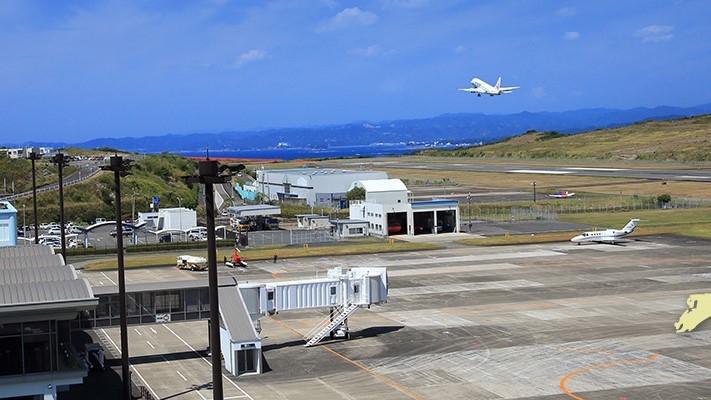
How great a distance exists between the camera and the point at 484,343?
193 feet

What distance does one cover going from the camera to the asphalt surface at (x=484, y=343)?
4866 cm

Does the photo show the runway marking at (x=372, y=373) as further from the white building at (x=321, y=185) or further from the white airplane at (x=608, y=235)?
the white building at (x=321, y=185)

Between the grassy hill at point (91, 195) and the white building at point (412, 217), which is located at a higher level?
the grassy hill at point (91, 195)

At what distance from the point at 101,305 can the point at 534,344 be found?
2617cm

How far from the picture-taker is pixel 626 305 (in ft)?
232

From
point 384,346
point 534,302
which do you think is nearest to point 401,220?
point 534,302

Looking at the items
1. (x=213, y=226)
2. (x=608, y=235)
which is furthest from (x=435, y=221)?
(x=213, y=226)

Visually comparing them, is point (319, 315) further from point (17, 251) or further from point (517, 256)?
point (517, 256)

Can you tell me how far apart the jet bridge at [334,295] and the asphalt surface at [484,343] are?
113 cm

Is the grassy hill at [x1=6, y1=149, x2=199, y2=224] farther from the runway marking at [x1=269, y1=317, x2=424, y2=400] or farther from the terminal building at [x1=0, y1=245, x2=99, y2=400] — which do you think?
the terminal building at [x1=0, y1=245, x2=99, y2=400]

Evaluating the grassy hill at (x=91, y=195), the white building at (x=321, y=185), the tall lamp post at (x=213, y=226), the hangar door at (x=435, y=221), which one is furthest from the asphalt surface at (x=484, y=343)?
the white building at (x=321, y=185)

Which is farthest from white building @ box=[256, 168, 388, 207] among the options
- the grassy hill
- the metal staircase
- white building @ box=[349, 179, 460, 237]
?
the metal staircase

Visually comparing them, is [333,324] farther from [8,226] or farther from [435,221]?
[435,221]

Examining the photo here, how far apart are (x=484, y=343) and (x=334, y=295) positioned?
10.2 metres
